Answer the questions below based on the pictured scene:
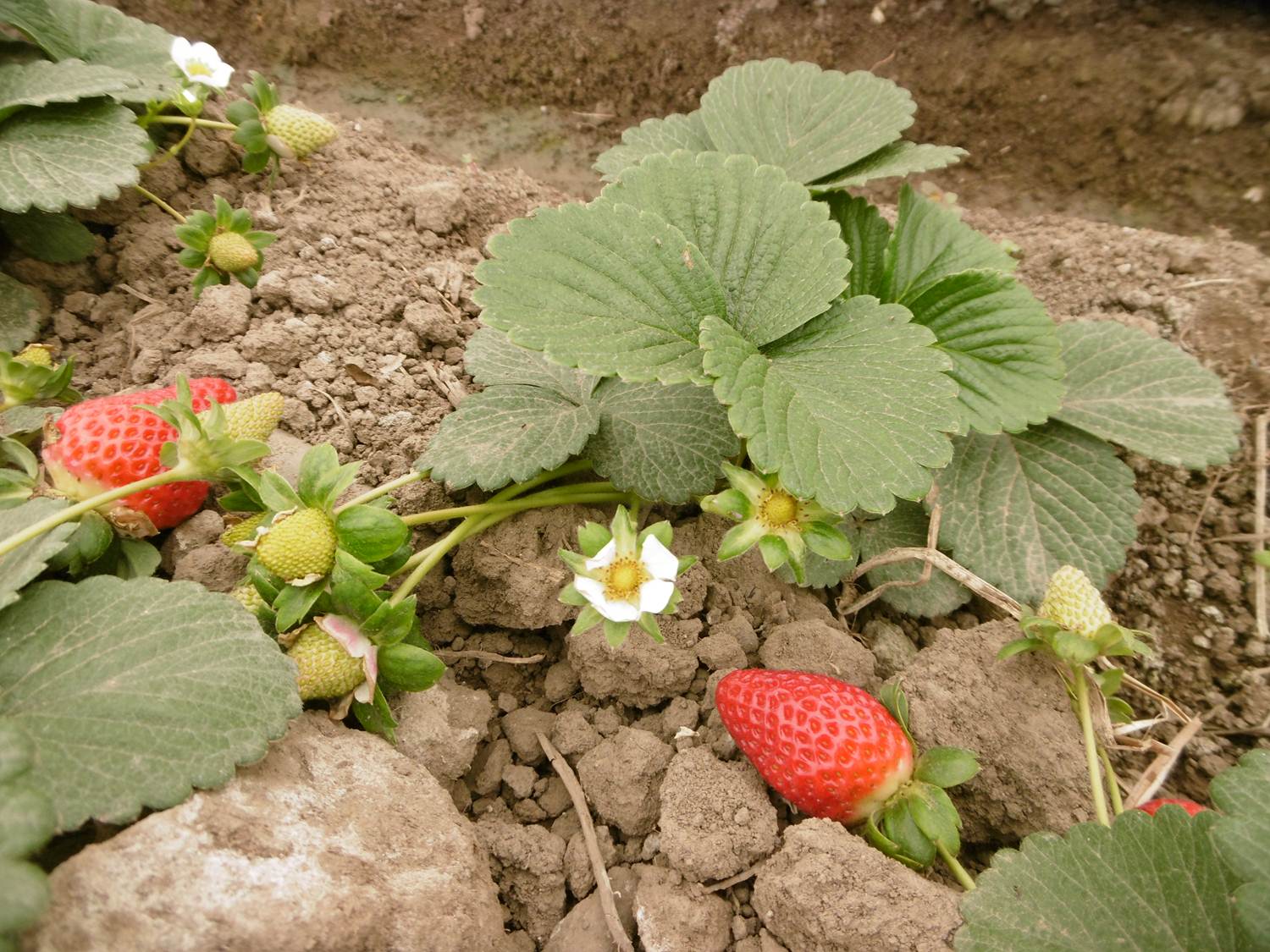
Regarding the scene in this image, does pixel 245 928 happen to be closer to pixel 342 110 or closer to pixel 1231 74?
pixel 342 110

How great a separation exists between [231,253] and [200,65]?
49 centimetres

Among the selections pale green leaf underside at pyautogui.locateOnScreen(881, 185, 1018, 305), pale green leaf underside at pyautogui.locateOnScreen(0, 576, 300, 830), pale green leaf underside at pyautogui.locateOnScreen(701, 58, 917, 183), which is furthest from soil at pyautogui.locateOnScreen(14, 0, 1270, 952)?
pale green leaf underside at pyautogui.locateOnScreen(701, 58, 917, 183)

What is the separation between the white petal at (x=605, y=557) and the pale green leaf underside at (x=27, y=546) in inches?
26.9

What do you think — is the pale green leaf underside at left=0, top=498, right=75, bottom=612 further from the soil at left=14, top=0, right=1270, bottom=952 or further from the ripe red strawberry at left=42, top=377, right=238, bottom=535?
the soil at left=14, top=0, right=1270, bottom=952

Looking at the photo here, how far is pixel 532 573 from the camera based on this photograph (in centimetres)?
140

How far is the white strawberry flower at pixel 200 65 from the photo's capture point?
179cm

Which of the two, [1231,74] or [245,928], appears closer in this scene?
[245,928]

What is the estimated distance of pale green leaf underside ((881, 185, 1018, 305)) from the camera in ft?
5.61

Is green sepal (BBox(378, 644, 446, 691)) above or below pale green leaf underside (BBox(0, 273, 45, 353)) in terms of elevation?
below

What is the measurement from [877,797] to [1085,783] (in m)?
0.32

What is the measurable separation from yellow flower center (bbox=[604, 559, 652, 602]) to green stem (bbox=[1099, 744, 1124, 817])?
75 centimetres

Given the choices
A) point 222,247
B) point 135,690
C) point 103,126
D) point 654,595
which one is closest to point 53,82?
point 103,126

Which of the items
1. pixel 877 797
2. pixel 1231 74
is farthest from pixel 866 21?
pixel 877 797

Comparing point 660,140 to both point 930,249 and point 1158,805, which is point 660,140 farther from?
point 1158,805
